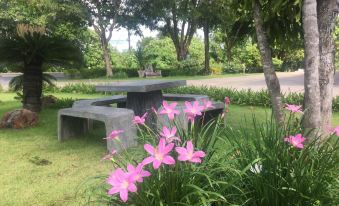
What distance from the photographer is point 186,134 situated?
2.44 metres

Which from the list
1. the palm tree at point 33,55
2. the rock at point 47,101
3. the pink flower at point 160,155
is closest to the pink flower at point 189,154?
the pink flower at point 160,155

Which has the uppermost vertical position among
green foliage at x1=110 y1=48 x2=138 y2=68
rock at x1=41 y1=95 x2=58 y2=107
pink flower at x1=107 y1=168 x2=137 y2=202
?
green foliage at x1=110 y1=48 x2=138 y2=68

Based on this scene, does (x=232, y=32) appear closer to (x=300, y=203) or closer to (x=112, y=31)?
(x=300, y=203)

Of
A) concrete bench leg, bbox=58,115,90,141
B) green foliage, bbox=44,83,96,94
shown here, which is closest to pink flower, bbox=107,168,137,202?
concrete bench leg, bbox=58,115,90,141

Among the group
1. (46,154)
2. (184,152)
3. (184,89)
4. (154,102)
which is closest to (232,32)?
(154,102)

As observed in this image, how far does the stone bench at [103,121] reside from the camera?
5281 mm

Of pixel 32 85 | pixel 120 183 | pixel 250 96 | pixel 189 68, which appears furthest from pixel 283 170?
pixel 189 68

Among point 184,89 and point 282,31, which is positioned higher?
point 282,31

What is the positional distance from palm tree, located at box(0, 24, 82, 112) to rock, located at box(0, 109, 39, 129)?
950 millimetres

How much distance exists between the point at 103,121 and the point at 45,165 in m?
0.93

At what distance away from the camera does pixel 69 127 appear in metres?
6.39

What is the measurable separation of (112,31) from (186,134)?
29.1m

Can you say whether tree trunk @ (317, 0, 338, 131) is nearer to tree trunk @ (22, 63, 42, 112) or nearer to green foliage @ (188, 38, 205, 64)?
tree trunk @ (22, 63, 42, 112)

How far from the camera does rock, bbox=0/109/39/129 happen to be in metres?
7.36
